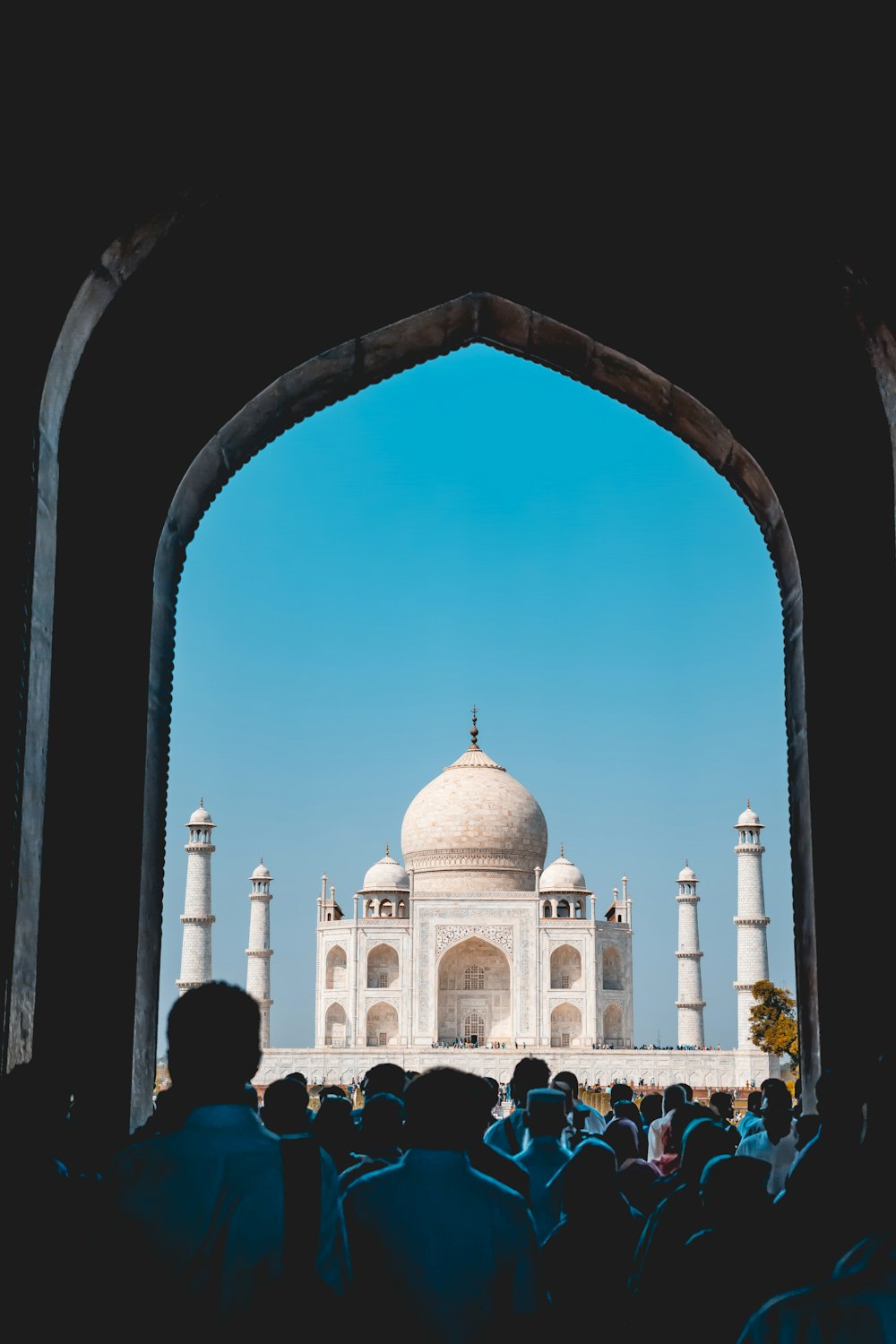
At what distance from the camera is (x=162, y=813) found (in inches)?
241

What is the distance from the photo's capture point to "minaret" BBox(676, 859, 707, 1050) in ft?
99.1

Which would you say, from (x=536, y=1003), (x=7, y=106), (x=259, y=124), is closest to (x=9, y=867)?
(x=7, y=106)

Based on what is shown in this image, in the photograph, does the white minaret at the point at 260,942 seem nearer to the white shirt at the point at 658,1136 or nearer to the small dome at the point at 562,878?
the small dome at the point at 562,878

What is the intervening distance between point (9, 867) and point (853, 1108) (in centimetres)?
264

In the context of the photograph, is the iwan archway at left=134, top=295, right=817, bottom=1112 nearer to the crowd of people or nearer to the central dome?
the crowd of people

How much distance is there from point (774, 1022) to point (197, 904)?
11940mm

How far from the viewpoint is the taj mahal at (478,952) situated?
97.9 feet

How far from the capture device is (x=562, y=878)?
32.3 meters

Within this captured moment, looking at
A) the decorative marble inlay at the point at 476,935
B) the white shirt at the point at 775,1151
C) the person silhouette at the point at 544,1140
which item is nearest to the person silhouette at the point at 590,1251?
the person silhouette at the point at 544,1140

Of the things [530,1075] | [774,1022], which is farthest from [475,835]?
[530,1075]

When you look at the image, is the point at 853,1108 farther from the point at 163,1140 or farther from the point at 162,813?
the point at 162,813

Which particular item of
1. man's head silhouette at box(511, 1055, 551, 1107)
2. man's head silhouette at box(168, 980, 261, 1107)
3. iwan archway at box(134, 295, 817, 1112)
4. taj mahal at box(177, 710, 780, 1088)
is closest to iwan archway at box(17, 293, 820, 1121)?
iwan archway at box(134, 295, 817, 1112)

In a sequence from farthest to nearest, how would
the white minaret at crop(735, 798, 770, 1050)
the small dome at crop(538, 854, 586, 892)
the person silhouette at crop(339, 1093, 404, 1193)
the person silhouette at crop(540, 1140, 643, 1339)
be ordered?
the small dome at crop(538, 854, 586, 892) → the white minaret at crop(735, 798, 770, 1050) → the person silhouette at crop(339, 1093, 404, 1193) → the person silhouette at crop(540, 1140, 643, 1339)

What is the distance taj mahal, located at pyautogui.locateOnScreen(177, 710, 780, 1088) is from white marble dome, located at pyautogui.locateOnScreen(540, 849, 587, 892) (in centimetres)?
4
